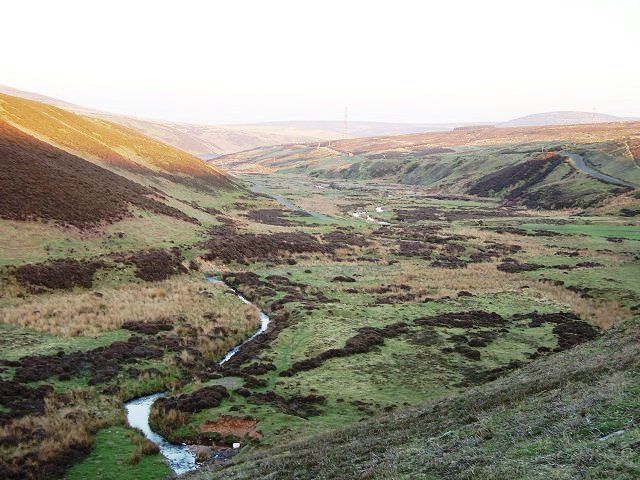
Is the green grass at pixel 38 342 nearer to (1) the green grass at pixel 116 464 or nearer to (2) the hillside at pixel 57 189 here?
(1) the green grass at pixel 116 464

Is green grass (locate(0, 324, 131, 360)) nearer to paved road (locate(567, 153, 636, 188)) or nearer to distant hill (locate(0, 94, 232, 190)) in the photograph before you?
distant hill (locate(0, 94, 232, 190))

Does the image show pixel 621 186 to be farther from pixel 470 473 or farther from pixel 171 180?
pixel 470 473

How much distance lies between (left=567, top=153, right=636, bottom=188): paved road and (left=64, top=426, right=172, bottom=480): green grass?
134789 mm

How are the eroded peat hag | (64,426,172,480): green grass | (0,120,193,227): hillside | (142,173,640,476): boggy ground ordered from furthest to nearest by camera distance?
1. (0,120,193,227): hillside
2. (142,173,640,476): boggy ground
3. the eroded peat hag
4. (64,426,172,480): green grass

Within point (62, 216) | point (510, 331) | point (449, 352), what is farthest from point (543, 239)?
point (62, 216)

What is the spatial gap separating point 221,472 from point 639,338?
71.5ft

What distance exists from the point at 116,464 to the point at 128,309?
2323 cm

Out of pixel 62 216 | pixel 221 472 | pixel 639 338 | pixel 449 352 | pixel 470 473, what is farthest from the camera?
pixel 62 216

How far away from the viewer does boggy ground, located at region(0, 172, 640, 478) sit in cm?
2647

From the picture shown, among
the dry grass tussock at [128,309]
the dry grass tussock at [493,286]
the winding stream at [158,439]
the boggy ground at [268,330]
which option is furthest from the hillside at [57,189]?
the dry grass tussock at [493,286]

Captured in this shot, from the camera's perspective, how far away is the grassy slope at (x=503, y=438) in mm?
13655

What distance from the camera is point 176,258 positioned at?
63.1 metres

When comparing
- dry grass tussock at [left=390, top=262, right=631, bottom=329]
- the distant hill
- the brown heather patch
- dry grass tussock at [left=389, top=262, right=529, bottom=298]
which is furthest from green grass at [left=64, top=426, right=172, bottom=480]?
the distant hill

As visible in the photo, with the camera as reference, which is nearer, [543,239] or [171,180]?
[543,239]
